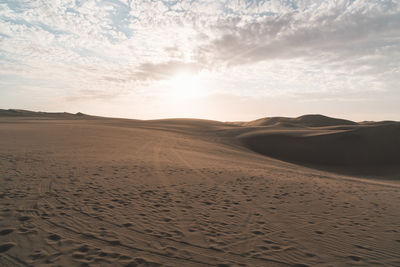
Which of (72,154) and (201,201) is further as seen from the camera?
(72,154)

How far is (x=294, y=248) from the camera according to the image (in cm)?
451

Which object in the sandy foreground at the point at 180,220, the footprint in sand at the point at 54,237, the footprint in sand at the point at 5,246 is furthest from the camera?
the footprint in sand at the point at 54,237

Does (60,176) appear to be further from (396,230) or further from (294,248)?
(396,230)

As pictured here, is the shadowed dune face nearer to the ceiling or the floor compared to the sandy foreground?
nearer to the ceiling

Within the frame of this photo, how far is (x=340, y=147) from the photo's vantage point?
2544 centimetres

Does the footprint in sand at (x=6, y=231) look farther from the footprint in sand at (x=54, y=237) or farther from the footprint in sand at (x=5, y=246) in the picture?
the footprint in sand at (x=54, y=237)

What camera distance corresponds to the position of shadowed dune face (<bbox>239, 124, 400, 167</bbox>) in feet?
75.9

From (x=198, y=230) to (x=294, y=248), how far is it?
2.10 meters

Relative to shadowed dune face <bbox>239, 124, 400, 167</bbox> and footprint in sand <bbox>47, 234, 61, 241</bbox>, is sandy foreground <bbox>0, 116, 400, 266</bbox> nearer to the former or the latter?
footprint in sand <bbox>47, 234, 61, 241</bbox>

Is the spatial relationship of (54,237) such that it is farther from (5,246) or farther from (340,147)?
(340,147)

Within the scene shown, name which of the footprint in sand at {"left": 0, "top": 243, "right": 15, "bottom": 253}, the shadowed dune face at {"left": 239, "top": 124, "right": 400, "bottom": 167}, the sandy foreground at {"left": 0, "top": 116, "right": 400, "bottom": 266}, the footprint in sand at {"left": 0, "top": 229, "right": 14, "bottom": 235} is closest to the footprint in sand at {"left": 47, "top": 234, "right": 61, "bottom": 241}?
the sandy foreground at {"left": 0, "top": 116, "right": 400, "bottom": 266}

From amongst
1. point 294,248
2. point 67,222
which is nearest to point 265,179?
point 294,248

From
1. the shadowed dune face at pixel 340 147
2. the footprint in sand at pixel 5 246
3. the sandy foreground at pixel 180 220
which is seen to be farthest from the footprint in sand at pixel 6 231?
the shadowed dune face at pixel 340 147

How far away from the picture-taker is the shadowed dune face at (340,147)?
2314cm
